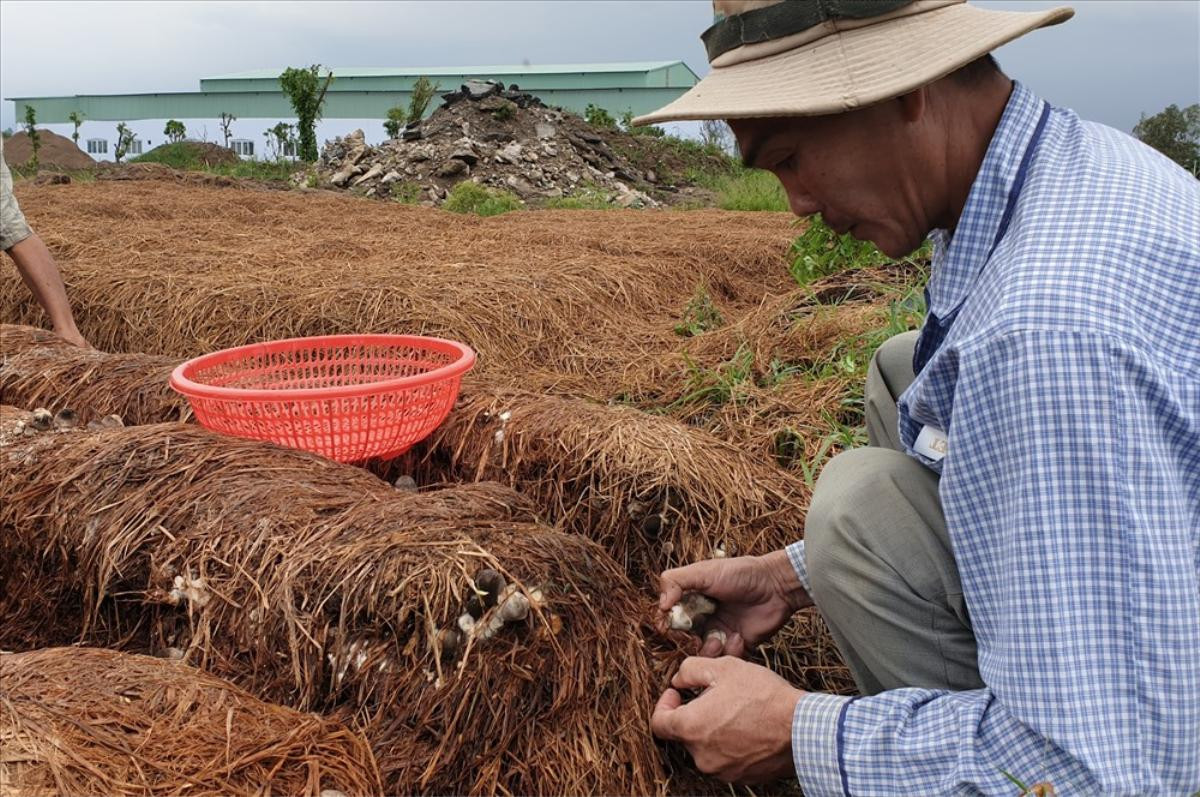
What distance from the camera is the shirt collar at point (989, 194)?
4.05 feet

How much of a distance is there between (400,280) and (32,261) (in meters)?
1.58

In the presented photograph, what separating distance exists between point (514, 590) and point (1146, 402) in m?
0.87

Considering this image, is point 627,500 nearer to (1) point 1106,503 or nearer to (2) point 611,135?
(1) point 1106,503

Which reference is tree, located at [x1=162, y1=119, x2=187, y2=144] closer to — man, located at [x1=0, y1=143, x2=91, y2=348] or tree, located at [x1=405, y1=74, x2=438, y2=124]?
tree, located at [x1=405, y1=74, x2=438, y2=124]

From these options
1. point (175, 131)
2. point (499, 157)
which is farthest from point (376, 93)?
point (499, 157)

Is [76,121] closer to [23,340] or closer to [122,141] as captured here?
[122,141]

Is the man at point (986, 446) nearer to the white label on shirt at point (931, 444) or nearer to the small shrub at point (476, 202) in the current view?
the white label on shirt at point (931, 444)

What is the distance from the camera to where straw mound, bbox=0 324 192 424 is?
288 cm

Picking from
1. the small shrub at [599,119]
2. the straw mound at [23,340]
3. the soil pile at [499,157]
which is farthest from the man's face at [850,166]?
the small shrub at [599,119]

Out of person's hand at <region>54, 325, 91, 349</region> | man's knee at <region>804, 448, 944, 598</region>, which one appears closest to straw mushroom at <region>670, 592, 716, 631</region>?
man's knee at <region>804, 448, 944, 598</region>

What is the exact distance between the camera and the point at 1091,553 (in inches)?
38.8

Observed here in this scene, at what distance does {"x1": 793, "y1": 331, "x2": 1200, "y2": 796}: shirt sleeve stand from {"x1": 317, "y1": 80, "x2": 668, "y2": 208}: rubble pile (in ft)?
42.5

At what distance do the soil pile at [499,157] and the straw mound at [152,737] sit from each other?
12.5 m

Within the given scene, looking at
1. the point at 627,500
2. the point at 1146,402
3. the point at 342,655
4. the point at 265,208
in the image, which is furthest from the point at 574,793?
the point at 265,208
